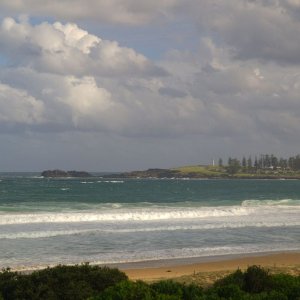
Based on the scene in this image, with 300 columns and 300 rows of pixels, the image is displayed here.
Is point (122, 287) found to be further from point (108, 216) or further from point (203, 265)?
point (108, 216)

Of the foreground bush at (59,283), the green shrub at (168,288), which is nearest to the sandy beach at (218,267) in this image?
the foreground bush at (59,283)

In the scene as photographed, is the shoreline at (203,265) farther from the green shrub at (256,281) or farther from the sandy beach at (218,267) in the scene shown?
the green shrub at (256,281)

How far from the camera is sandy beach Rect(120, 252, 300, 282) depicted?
641 inches

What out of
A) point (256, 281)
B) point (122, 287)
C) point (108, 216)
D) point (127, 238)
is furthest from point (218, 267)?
point (108, 216)

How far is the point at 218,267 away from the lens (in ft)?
60.7

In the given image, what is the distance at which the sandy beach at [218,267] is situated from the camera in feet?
53.4

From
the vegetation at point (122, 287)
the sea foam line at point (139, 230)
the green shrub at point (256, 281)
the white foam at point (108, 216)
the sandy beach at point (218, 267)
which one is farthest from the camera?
the white foam at point (108, 216)

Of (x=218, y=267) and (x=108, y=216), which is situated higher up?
(x=218, y=267)

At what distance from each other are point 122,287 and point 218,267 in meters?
10.6

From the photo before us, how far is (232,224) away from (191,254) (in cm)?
1284

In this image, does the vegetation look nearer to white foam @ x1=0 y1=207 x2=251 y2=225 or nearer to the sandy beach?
the sandy beach

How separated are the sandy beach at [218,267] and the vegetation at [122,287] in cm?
446

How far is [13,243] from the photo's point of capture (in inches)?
983

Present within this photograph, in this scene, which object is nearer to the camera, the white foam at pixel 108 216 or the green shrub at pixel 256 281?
the green shrub at pixel 256 281
